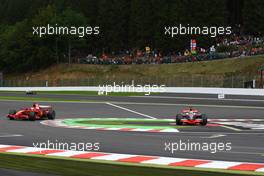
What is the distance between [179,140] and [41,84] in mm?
59819

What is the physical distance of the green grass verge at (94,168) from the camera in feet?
35.5

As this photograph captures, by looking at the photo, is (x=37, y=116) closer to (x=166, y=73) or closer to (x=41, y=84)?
(x=166, y=73)

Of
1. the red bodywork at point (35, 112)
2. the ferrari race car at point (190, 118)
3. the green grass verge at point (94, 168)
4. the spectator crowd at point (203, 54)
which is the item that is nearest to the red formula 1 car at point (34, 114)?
the red bodywork at point (35, 112)

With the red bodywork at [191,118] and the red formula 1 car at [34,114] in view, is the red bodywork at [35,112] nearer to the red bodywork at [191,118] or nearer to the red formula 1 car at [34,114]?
the red formula 1 car at [34,114]

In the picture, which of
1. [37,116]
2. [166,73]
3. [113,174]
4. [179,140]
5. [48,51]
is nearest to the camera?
[113,174]

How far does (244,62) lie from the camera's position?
202 ft

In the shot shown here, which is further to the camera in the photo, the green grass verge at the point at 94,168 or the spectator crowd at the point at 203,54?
the spectator crowd at the point at 203,54

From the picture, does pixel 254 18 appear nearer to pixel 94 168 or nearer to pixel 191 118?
pixel 191 118

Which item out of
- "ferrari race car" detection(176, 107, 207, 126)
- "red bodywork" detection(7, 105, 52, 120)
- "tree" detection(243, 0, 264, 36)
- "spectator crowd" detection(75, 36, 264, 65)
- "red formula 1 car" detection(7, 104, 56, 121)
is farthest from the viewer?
"tree" detection(243, 0, 264, 36)

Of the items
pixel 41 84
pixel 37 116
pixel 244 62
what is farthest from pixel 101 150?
pixel 41 84

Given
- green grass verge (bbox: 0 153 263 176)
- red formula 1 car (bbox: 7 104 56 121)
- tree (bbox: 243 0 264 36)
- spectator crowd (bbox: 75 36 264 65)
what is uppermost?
tree (bbox: 243 0 264 36)

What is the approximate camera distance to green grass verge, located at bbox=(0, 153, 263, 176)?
35.5 ft

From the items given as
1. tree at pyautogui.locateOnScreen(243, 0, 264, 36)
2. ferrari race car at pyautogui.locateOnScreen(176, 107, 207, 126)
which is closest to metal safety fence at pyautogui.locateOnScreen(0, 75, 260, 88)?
tree at pyautogui.locateOnScreen(243, 0, 264, 36)

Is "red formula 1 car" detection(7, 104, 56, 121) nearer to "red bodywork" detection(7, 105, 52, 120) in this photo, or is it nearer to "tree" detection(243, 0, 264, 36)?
"red bodywork" detection(7, 105, 52, 120)
